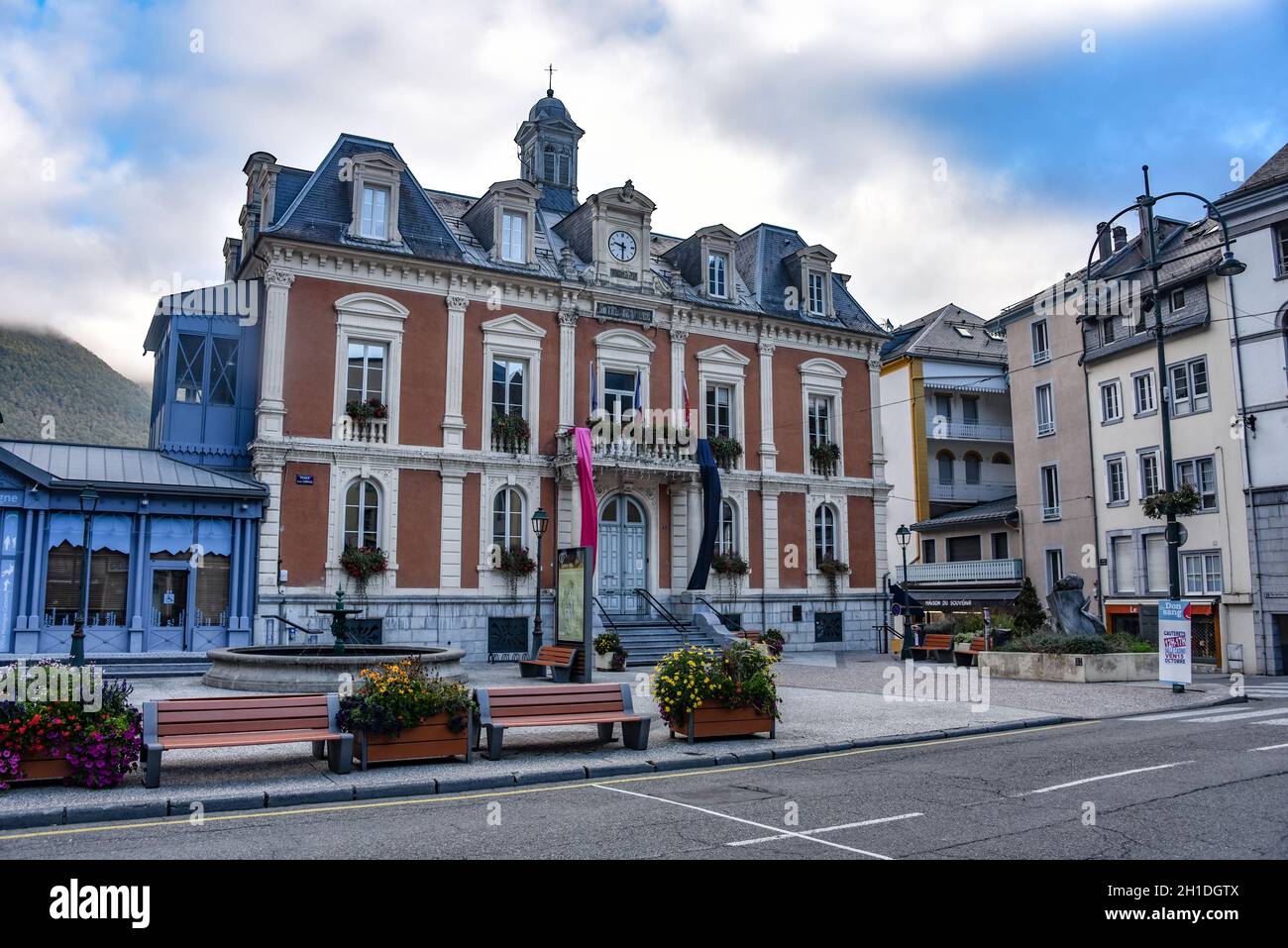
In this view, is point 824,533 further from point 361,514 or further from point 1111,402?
point 361,514

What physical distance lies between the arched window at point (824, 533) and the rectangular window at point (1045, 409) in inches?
438

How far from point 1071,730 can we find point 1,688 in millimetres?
13681

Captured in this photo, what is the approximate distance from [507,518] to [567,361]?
4964 millimetres

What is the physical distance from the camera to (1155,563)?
110ft

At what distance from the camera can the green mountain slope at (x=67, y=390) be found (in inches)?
4739

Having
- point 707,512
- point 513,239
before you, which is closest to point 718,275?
point 513,239

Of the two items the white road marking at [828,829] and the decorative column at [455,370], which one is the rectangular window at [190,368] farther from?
the white road marking at [828,829]

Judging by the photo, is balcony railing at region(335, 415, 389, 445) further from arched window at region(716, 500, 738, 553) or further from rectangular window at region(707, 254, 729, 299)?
rectangular window at region(707, 254, 729, 299)

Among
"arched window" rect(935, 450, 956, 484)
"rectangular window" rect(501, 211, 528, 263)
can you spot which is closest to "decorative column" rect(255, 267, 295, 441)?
"rectangular window" rect(501, 211, 528, 263)

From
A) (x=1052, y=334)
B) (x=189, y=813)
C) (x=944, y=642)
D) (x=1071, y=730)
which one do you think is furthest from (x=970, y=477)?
(x=189, y=813)

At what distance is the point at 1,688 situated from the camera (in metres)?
9.85

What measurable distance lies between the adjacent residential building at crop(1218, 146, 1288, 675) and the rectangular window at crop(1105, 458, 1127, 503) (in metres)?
4.81

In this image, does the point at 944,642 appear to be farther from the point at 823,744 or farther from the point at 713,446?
the point at 823,744

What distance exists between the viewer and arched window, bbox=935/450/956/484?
155ft
